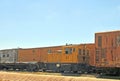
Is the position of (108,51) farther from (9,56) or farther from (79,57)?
(9,56)

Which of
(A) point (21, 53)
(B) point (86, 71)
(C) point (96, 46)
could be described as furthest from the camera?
(A) point (21, 53)

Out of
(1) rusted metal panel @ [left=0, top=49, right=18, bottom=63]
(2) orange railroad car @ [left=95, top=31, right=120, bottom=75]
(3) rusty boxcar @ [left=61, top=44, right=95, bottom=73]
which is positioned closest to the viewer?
(2) orange railroad car @ [left=95, top=31, right=120, bottom=75]

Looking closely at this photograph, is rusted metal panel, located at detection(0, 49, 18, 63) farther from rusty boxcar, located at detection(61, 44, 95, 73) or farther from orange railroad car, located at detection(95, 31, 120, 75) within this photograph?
orange railroad car, located at detection(95, 31, 120, 75)

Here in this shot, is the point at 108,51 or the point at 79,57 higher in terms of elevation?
the point at 108,51

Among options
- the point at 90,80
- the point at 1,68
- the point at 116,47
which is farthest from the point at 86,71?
the point at 1,68

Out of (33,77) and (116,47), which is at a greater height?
(116,47)

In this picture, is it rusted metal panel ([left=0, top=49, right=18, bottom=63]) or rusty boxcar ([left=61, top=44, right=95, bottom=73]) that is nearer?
rusty boxcar ([left=61, top=44, right=95, bottom=73])

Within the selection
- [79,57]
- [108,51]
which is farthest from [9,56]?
[108,51]

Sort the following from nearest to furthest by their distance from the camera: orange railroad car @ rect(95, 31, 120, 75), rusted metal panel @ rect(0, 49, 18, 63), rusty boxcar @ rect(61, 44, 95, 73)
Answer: orange railroad car @ rect(95, 31, 120, 75) → rusty boxcar @ rect(61, 44, 95, 73) → rusted metal panel @ rect(0, 49, 18, 63)

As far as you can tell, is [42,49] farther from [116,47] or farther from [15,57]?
[116,47]

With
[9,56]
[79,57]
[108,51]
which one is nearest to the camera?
[108,51]

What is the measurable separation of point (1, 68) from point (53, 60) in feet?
53.8

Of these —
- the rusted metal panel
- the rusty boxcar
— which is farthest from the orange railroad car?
the rusted metal panel

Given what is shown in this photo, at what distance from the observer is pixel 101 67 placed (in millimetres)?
32062
